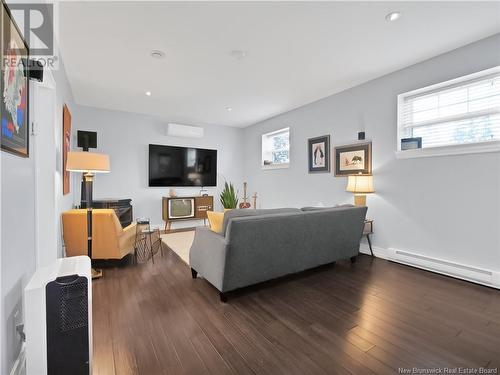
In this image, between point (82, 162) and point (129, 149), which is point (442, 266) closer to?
point (82, 162)

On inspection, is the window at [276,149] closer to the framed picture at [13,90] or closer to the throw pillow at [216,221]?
the throw pillow at [216,221]

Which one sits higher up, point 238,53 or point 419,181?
point 238,53

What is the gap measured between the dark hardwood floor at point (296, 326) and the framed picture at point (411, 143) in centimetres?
163

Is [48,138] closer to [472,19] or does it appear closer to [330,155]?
[330,155]

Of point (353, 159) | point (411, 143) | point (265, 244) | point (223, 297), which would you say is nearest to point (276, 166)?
point (353, 159)

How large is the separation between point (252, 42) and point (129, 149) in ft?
12.3

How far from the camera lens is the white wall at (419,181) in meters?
2.56

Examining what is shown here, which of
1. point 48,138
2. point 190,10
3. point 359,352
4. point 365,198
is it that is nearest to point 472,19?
point 365,198

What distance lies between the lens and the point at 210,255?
231 cm

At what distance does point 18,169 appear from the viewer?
4.64ft

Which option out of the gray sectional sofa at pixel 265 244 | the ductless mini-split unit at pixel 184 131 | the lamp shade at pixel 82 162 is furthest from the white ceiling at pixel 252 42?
the gray sectional sofa at pixel 265 244

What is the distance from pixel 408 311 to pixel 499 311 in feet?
2.58

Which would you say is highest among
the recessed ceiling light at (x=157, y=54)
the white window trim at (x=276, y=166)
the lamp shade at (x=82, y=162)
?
the recessed ceiling light at (x=157, y=54)

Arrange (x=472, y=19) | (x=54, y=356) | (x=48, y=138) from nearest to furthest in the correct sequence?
(x=54, y=356) → (x=472, y=19) → (x=48, y=138)
